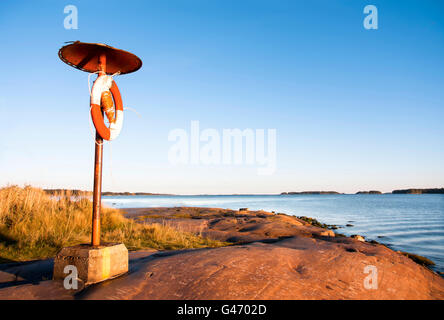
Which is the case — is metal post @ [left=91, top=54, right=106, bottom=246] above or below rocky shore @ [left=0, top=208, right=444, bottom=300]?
above

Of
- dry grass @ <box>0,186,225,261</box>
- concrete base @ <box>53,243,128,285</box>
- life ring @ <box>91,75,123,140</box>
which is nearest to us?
concrete base @ <box>53,243,128,285</box>

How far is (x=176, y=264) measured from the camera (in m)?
4.07

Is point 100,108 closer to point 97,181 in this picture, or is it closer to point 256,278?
point 97,181

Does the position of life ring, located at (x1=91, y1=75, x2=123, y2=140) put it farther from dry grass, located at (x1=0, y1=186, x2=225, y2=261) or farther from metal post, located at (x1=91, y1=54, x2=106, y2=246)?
dry grass, located at (x1=0, y1=186, x2=225, y2=261)

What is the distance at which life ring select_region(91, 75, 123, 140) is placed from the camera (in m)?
4.20

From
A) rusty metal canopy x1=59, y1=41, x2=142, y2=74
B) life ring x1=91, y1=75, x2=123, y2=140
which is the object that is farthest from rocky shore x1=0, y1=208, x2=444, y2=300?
rusty metal canopy x1=59, y1=41, x2=142, y2=74

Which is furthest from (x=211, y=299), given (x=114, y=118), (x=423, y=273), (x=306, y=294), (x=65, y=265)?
(x=423, y=273)

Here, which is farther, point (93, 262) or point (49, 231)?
point (49, 231)

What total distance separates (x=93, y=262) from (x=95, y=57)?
10.3ft

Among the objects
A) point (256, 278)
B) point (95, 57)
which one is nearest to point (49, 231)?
point (95, 57)

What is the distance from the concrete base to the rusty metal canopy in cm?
286

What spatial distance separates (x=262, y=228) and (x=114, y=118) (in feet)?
26.8

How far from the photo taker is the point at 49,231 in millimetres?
7840
